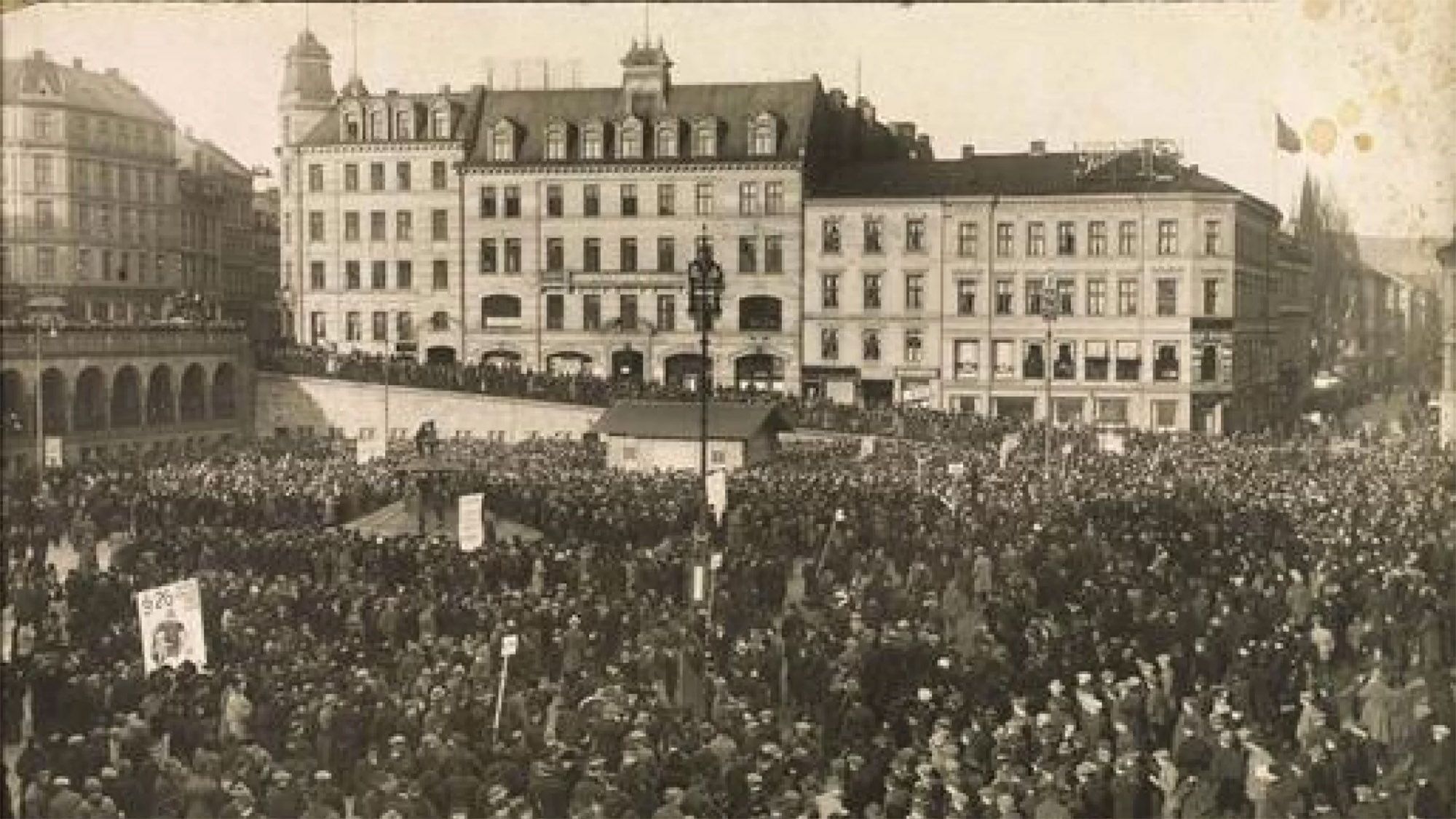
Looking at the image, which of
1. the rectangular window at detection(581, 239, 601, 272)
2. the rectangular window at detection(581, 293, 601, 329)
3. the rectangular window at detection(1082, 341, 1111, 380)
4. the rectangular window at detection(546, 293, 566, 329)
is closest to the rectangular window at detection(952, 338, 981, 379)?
the rectangular window at detection(1082, 341, 1111, 380)

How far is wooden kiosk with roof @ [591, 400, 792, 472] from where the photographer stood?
2125cm

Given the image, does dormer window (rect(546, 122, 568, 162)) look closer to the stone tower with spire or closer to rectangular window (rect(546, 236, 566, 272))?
rectangular window (rect(546, 236, 566, 272))

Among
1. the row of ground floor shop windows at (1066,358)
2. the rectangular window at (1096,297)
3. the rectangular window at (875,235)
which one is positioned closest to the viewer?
the row of ground floor shop windows at (1066,358)

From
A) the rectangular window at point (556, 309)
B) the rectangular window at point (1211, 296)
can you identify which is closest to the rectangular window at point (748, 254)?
the rectangular window at point (556, 309)

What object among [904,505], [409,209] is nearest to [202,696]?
[904,505]

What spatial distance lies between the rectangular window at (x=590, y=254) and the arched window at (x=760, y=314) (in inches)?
86.2

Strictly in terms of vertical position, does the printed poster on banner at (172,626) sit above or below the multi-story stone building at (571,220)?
below

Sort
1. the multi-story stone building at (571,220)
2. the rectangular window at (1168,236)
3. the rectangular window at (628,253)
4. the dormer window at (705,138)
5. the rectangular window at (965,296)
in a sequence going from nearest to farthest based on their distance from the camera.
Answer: the rectangular window at (628,253) → the multi-story stone building at (571,220) → the dormer window at (705,138) → the rectangular window at (1168,236) → the rectangular window at (965,296)

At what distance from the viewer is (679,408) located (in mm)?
21234

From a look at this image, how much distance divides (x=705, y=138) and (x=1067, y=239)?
7.32 metres

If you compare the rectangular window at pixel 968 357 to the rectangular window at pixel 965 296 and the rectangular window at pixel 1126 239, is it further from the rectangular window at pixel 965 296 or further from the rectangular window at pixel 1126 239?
the rectangular window at pixel 1126 239

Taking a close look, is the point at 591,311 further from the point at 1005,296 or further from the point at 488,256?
the point at 1005,296

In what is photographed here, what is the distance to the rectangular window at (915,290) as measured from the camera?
2389 cm

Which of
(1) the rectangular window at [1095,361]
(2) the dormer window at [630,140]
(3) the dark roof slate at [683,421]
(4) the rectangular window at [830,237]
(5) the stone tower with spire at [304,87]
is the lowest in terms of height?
(3) the dark roof slate at [683,421]
